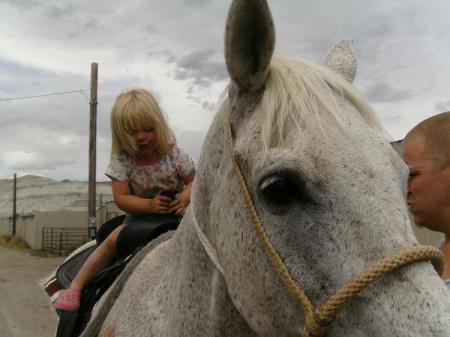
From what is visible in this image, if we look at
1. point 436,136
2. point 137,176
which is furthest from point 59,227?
point 436,136

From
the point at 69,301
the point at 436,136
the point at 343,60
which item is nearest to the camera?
the point at 343,60

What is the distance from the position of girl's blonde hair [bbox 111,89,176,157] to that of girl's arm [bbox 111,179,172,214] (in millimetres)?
203

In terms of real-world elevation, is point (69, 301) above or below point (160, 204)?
below

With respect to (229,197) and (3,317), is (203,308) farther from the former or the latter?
(3,317)

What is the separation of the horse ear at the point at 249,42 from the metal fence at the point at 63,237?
26.8 metres

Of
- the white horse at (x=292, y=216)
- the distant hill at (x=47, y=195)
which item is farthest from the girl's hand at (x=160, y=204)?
the distant hill at (x=47, y=195)

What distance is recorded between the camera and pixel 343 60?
2.14 meters

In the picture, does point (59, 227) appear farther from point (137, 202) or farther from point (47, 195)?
point (137, 202)

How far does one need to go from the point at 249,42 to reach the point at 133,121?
134 centimetres

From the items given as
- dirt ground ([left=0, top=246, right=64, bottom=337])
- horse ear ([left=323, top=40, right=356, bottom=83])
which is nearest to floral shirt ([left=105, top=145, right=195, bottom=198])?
horse ear ([left=323, top=40, right=356, bottom=83])

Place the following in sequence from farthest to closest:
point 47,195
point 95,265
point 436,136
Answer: point 47,195 → point 95,265 → point 436,136

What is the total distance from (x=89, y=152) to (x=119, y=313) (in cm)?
1124

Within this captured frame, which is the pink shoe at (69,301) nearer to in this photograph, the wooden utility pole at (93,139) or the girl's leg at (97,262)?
the girl's leg at (97,262)

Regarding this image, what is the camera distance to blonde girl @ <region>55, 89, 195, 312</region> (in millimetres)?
2932
